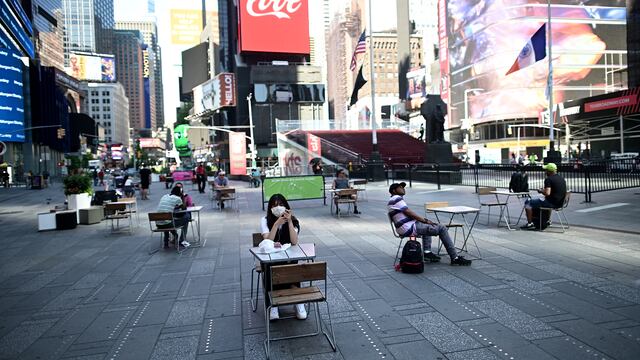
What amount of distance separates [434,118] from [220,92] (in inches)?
2677

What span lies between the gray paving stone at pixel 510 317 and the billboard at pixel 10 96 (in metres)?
61.0

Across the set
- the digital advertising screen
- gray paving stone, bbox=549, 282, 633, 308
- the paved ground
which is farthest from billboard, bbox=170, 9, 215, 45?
gray paving stone, bbox=549, 282, 633, 308

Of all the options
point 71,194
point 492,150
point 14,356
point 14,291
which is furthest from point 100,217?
point 492,150

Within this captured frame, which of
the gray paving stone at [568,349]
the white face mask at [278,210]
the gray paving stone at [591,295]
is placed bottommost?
the gray paving stone at [568,349]

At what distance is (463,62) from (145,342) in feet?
299

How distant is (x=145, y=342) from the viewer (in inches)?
210

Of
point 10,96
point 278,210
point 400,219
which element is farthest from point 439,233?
point 10,96

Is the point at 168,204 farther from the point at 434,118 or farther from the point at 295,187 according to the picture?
the point at 434,118

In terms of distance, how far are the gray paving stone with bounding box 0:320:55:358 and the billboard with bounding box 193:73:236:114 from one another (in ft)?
288

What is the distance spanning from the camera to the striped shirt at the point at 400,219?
8217 mm

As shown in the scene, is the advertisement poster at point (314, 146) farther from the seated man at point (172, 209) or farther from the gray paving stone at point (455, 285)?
the gray paving stone at point (455, 285)

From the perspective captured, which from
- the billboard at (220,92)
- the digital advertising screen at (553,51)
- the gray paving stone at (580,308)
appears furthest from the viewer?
the billboard at (220,92)

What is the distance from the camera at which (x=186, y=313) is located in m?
6.29

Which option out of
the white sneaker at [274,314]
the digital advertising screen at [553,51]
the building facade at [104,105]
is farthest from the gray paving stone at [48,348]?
the building facade at [104,105]
